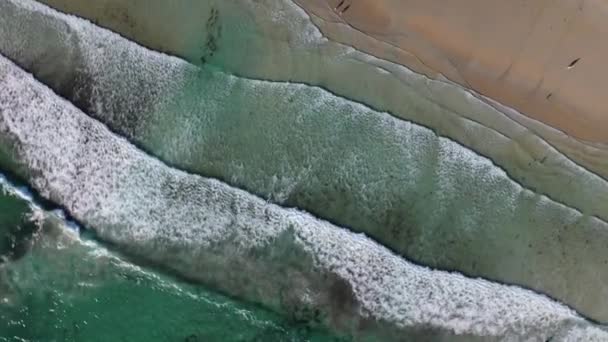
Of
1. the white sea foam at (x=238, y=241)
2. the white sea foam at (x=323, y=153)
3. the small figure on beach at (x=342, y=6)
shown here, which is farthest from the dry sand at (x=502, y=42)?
the white sea foam at (x=238, y=241)

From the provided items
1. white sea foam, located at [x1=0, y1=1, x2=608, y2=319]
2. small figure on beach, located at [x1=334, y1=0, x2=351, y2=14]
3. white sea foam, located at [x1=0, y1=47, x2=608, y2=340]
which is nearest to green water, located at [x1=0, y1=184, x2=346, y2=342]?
white sea foam, located at [x1=0, y1=47, x2=608, y2=340]

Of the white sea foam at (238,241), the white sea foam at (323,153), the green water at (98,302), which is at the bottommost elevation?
the green water at (98,302)

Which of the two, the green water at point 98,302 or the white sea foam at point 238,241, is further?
the white sea foam at point 238,241

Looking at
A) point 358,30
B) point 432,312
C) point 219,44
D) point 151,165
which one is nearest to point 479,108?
point 358,30

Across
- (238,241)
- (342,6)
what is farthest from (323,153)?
(342,6)

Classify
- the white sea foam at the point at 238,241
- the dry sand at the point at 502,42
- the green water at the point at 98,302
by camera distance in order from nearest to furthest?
1. the green water at the point at 98,302
2. the white sea foam at the point at 238,241
3. the dry sand at the point at 502,42

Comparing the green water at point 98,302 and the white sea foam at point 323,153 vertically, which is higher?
the white sea foam at point 323,153

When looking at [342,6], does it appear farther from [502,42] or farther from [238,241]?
[238,241]

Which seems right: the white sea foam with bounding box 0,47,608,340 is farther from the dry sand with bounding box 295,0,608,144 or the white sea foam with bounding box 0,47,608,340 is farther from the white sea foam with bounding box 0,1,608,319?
the dry sand with bounding box 295,0,608,144

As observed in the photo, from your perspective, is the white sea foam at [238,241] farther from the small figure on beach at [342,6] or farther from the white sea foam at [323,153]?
the small figure on beach at [342,6]
